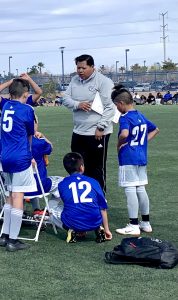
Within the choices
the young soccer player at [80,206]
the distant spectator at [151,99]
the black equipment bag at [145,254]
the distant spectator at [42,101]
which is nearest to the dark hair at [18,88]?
the young soccer player at [80,206]

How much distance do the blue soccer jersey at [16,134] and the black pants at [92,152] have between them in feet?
4.29

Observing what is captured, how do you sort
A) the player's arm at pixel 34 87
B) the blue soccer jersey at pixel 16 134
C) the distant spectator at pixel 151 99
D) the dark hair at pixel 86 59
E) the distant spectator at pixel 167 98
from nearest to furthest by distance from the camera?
the blue soccer jersey at pixel 16 134 → the player's arm at pixel 34 87 → the dark hair at pixel 86 59 → the distant spectator at pixel 151 99 → the distant spectator at pixel 167 98

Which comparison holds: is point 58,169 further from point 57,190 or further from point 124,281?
point 124,281

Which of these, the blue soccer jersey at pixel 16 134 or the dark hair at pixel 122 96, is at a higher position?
the dark hair at pixel 122 96

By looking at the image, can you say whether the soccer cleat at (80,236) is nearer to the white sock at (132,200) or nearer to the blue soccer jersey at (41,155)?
the white sock at (132,200)

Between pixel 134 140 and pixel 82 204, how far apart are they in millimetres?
961

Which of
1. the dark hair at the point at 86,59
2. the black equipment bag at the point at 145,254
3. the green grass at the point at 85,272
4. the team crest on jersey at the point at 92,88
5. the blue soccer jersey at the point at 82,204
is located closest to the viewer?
the green grass at the point at 85,272

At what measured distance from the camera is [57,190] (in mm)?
7086

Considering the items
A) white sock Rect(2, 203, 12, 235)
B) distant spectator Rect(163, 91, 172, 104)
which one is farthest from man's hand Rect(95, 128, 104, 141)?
distant spectator Rect(163, 91, 172, 104)

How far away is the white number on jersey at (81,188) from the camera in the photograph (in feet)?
20.7

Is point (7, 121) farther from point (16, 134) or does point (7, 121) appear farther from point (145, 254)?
point (145, 254)

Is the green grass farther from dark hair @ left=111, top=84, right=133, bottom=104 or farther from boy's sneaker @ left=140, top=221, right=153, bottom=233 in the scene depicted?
dark hair @ left=111, top=84, right=133, bottom=104

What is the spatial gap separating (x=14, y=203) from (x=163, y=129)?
633 inches

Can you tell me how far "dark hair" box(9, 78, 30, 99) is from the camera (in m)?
6.18
